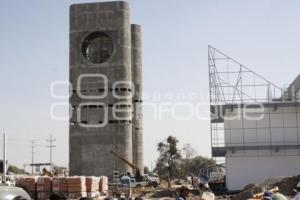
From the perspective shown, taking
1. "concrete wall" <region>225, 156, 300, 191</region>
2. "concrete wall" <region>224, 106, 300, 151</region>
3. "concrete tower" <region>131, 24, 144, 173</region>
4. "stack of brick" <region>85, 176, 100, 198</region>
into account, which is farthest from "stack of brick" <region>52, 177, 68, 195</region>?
"concrete tower" <region>131, 24, 144, 173</region>

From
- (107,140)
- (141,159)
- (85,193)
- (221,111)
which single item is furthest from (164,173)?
(85,193)

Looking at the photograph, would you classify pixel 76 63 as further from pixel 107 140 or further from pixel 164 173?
pixel 164 173

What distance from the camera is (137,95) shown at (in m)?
70.2

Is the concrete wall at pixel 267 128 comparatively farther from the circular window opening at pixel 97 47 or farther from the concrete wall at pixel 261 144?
the circular window opening at pixel 97 47

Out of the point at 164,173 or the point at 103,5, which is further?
the point at 164,173

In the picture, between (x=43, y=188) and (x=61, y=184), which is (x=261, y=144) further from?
(x=43, y=188)

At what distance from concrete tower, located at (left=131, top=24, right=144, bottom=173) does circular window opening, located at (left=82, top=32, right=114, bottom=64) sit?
7.26 metres

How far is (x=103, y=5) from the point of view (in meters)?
59.6

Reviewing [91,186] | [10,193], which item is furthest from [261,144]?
[10,193]

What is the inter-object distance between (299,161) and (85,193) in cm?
1381

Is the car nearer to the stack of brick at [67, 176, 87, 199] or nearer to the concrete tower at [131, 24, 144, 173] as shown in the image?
the stack of brick at [67, 176, 87, 199]

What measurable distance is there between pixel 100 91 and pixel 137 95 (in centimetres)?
1221

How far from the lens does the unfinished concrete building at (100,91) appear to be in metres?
57.2

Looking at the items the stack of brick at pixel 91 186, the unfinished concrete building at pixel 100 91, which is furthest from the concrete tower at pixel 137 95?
the stack of brick at pixel 91 186
